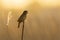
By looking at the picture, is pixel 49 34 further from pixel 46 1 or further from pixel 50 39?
pixel 46 1

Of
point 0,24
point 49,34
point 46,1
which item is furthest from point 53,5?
point 0,24

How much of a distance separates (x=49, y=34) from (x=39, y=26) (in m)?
0.17

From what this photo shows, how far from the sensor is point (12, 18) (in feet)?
6.83

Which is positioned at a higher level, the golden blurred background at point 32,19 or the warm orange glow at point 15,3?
the warm orange glow at point 15,3

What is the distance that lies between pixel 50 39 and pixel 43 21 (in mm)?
257

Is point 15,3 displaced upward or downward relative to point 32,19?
upward

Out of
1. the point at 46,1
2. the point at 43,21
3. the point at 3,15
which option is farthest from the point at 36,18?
the point at 3,15

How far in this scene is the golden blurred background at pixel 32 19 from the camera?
6.77 feet

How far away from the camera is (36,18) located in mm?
2080

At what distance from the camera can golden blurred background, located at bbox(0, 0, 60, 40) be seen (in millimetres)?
2064

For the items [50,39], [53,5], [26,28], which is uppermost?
[53,5]

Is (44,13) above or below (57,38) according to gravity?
above

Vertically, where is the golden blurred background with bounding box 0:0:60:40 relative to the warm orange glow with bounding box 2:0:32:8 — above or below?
below

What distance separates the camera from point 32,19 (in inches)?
81.8
